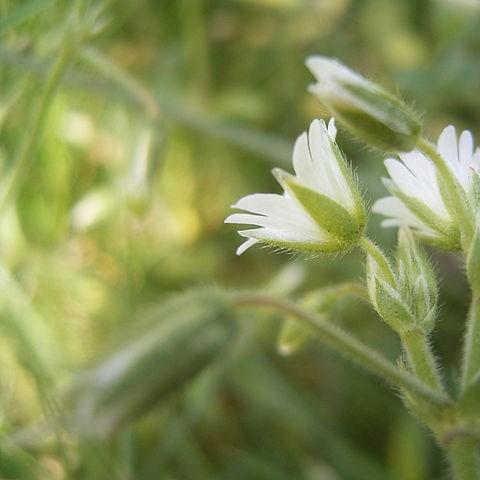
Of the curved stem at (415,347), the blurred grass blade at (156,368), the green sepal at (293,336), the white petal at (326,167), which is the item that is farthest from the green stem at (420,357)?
the blurred grass blade at (156,368)

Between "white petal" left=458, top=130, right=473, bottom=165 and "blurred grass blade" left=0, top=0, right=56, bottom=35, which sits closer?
"white petal" left=458, top=130, right=473, bottom=165

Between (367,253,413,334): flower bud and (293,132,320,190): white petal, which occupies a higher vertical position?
(293,132,320,190): white petal

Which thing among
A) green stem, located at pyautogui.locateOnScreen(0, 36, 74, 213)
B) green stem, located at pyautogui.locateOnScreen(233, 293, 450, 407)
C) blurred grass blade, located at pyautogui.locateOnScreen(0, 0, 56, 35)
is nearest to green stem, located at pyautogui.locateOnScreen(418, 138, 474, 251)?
green stem, located at pyautogui.locateOnScreen(233, 293, 450, 407)

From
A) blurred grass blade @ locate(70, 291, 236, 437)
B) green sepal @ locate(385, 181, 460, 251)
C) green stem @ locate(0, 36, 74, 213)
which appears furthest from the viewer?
blurred grass blade @ locate(70, 291, 236, 437)

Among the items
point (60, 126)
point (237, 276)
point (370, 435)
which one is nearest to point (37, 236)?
point (60, 126)

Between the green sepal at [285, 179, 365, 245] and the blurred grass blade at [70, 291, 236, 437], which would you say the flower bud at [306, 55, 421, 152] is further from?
the blurred grass blade at [70, 291, 236, 437]

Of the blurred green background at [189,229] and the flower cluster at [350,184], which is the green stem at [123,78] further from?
the flower cluster at [350,184]

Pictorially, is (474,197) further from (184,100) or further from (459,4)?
(184,100)

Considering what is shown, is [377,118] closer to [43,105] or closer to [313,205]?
[313,205]
